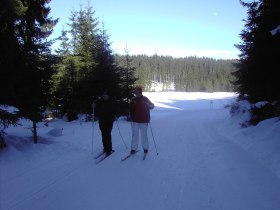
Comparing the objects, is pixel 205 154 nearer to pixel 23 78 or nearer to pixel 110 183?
pixel 110 183

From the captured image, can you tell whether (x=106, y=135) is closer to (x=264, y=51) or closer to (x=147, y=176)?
(x=147, y=176)

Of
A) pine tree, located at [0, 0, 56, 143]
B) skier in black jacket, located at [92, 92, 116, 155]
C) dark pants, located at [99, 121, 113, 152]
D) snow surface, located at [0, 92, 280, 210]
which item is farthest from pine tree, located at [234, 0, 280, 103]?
pine tree, located at [0, 0, 56, 143]

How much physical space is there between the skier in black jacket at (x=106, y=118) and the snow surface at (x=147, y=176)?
478mm

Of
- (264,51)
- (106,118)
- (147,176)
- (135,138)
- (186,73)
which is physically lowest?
(147,176)

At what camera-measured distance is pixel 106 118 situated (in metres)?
10.4

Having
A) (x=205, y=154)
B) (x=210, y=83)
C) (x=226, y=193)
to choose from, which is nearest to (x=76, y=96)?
(x=205, y=154)

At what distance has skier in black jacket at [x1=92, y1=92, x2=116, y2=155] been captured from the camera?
1026 centimetres

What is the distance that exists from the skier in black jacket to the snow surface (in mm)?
478

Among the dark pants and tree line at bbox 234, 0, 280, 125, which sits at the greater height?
tree line at bbox 234, 0, 280, 125

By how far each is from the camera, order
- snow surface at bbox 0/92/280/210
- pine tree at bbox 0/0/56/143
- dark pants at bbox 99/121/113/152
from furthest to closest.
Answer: dark pants at bbox 99/121/113/152
pine tree at bbox 0/0/56/143
snow surface at bbox 0/92/280/210

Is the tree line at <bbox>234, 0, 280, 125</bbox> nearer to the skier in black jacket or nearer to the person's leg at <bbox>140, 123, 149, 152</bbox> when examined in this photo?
the person's leg at <bbox>140, 123, 149, 152</bbox>

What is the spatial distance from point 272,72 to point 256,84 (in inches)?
60.4

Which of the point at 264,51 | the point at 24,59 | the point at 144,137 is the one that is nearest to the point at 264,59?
the point at 264,51

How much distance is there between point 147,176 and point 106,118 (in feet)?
11.2
